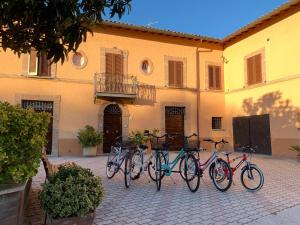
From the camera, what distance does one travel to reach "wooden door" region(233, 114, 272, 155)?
16031mm

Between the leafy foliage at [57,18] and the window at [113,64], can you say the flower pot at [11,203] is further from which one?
the window at [113,64]

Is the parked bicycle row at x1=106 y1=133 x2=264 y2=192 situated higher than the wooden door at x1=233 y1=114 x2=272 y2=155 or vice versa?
the wooden door at x1=233 y1=114 x2=272 y2=155

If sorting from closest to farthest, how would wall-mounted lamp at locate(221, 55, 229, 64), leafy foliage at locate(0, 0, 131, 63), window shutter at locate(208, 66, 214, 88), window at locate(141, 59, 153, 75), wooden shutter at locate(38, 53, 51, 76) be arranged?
leafy foliage at locate(0, 0, 131, 63)
wooden shutter at locate(38, 53, 51, 76)
window at locate(141, 59, 153, 75)
window shutter at locate(208, 66, 214, 88)
wall-mounted lamp at locate(221, 55, 229, 64)

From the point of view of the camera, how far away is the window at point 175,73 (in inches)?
706

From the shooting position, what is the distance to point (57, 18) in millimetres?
2852

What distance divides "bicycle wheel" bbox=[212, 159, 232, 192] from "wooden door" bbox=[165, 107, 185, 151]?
10.9 meters

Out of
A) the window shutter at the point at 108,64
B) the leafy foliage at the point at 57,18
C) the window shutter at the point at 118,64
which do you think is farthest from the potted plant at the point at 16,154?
the window shutter at the point at 118,64

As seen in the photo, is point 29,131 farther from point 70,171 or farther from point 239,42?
point 239,42

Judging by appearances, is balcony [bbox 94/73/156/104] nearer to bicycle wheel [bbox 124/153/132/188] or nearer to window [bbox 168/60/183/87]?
window [bbox 168/60/183/87]

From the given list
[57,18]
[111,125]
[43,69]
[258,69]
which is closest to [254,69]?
[258,69]

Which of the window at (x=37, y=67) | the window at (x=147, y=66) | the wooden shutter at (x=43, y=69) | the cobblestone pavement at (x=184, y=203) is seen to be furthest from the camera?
the window at (x=147, y=66)

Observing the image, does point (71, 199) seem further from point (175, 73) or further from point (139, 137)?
point (175, 73)

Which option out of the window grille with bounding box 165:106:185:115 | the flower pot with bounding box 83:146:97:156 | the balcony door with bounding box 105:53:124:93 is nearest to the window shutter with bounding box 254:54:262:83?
the window grille with bounding box 165:106:185:115

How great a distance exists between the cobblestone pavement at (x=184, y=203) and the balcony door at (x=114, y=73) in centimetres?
883
